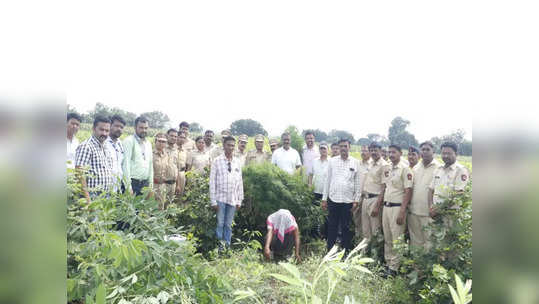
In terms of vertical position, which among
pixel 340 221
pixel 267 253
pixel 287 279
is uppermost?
pixel 287 279

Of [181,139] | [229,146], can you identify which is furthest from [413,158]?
[181,139]

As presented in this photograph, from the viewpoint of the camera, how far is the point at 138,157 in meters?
5.30

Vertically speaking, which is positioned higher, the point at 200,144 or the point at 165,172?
the point at 200,144

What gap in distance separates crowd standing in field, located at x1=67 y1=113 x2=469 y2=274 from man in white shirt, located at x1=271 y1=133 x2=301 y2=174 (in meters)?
0.02

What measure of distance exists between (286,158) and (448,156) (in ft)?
10.7

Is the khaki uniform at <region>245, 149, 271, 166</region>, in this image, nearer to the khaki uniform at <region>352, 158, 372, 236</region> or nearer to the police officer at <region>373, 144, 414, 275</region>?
the khaki uniform at <region>352, 158, 372, 236</region>

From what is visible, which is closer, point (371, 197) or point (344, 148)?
point (371, 197)

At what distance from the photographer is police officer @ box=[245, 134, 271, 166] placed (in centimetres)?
755

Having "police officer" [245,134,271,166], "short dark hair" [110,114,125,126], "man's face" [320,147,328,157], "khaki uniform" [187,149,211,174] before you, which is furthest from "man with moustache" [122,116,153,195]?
"man's face" [320,147,328,157]

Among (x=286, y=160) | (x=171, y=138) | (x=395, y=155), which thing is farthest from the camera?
(x=286, y=160)

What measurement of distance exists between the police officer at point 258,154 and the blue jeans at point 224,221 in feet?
6.18

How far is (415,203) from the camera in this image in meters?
5.30

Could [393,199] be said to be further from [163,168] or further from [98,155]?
[98,155]
